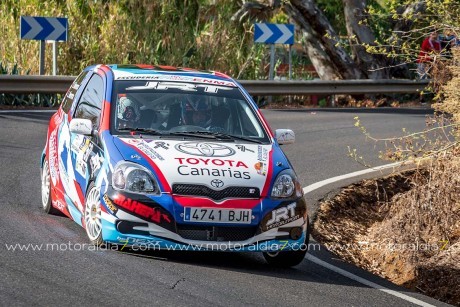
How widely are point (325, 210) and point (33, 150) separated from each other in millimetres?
4501

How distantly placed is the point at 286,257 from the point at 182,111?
1.71m

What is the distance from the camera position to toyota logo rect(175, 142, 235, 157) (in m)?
8.58

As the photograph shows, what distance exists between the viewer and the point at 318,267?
888 cm

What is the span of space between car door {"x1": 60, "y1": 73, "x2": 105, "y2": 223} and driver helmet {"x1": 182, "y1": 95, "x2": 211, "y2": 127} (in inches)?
30.3

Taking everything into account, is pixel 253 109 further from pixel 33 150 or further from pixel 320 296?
pixel 33 150

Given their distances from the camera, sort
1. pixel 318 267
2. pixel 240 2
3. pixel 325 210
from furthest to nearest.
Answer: pixel 240 2 < pixel 325 210 < pixel 318 267

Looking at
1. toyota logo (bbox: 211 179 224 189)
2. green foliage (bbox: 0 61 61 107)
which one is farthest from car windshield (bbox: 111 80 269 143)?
green foliage (bbox: 0 61 61 107)

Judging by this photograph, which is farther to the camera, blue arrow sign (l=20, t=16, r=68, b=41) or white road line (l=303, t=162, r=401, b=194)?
blue arrow sign (l=20, t=16, r=68, b=41)

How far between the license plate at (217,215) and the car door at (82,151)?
3.39 feet

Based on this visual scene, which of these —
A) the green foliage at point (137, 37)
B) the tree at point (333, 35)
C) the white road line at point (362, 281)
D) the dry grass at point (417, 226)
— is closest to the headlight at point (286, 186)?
the white road line at point (362, 281)

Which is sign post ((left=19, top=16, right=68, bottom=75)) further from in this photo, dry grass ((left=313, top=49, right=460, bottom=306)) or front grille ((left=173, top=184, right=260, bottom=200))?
front grille ((left=173, top=184, right=260, bottom=200))

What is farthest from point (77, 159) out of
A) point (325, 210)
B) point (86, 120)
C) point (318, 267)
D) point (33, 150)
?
point (33, 150)

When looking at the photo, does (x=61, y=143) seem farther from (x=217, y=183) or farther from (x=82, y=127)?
(x=217, y=183)

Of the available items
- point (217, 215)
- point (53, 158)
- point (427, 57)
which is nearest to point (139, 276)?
point (217, 215)
